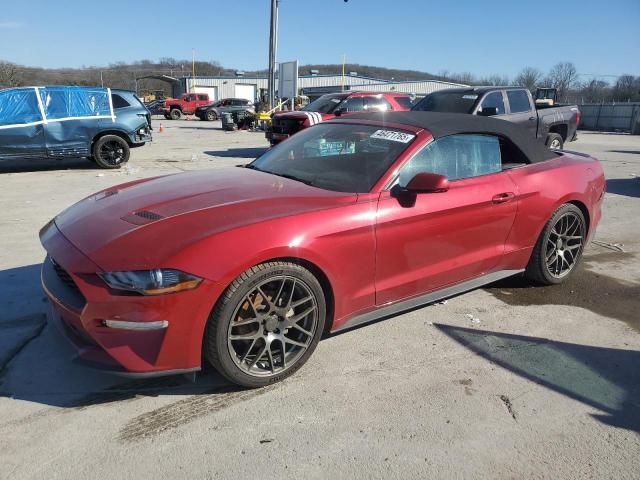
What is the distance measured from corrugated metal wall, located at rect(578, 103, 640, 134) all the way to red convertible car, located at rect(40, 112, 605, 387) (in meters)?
32.6

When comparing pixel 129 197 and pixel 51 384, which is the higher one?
pixel 129 197

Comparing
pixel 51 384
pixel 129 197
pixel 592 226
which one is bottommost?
pixel 51 384

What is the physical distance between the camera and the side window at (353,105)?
40.6 feet

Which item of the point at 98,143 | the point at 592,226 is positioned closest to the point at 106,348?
the point at 592,226

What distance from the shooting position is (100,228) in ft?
9.13

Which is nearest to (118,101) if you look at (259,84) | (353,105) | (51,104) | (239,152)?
(51,104)

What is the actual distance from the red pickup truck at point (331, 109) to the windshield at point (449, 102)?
7.66ft

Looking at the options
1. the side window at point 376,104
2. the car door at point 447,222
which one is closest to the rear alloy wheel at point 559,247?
the car door at point 447,222

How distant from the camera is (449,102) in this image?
9945 millimetres

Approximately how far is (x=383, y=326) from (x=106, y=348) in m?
1.94

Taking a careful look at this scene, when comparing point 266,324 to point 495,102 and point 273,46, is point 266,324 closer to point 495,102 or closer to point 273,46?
point 495,102

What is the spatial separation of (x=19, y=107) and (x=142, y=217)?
889cm

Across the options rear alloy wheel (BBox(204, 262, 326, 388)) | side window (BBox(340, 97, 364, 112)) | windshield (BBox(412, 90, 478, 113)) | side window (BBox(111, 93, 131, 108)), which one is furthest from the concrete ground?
side window (BBox(340, 97, 364, 112))

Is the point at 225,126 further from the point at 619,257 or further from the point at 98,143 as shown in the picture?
the point at 619,257
